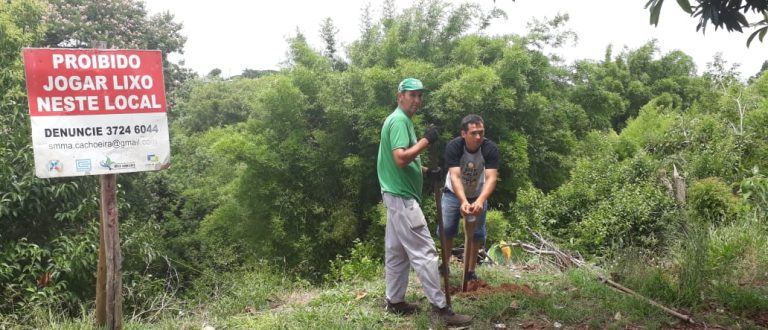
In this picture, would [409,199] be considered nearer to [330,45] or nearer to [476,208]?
[476,208]

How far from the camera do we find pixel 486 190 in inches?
183

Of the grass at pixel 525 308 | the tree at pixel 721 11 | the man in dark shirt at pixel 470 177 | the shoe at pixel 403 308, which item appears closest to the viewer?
the tree at pixel 721 11

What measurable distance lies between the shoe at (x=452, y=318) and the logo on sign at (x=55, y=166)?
2.63m

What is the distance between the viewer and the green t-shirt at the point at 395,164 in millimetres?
4055

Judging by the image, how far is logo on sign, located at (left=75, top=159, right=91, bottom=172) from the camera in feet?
11.8

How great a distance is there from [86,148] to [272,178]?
26.6 feet

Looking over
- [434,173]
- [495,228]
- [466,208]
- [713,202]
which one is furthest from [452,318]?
[713,202]

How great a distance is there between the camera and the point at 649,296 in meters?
4.69

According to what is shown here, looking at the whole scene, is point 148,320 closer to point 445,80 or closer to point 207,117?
point 445,80

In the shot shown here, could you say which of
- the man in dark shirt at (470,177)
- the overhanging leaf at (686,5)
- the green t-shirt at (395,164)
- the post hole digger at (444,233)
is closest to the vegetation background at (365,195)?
the post hole digger at (444,233)

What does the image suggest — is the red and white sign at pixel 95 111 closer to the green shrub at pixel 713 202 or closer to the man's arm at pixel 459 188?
the man's arm at pixel 459 188

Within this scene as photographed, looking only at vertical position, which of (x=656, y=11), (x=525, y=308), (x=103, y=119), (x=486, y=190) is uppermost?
(x=656, y=11)

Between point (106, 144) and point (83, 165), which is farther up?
point (106, 144)

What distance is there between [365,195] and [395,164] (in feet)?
A: 25.7
